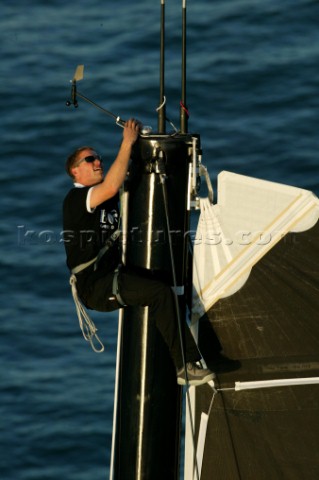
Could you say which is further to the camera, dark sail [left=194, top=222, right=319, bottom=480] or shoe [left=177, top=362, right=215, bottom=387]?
dark sail [left=194, top=222, right=319, bottom=480]

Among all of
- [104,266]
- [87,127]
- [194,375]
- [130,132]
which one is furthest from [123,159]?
[87,127]

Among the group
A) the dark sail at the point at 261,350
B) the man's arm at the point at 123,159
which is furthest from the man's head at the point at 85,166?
the dark sail at the point at 261,350

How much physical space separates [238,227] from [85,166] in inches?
41.1

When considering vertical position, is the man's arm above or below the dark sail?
above

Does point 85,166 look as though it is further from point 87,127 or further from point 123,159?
point 87,127

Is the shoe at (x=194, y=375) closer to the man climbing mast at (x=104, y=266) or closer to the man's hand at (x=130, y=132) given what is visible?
the man climbing mast at (x=104, y=266)

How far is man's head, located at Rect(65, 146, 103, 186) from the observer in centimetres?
796

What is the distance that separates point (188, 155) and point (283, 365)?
1.71 metres

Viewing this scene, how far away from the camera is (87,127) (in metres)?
20.0

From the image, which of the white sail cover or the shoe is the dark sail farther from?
the shoe

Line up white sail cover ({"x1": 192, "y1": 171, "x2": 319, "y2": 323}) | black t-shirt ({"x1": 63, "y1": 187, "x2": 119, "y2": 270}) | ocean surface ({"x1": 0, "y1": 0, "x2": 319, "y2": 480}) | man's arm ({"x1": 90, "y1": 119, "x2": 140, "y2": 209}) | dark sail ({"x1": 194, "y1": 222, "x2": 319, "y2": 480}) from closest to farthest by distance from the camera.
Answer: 1. man's arm ({"x1": 90, "y1": 119, "x2": 140, "y2": 209})
2. black t-shirt ({"x1": 63, "y1": 187, "x2": 119, "y2": 270})
3. white sail cover ({"x1": 192, "y1": 171, "x2": 319, "y2": 323})
4. dark sail ({"x1": 194, "y1": 222, "x2": 319, "y2": 480})
5. ocean surface ({"x1": 0, "y1": 0, "x2": 319, "y2": 480})

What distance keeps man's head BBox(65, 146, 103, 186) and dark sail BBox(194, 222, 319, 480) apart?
3.76 feet

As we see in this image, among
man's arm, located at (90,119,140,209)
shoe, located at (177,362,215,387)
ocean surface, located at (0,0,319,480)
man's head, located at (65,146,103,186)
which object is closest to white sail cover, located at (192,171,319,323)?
shoe, located at (177,362,215,387)

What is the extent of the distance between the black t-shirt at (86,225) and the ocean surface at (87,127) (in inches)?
295
